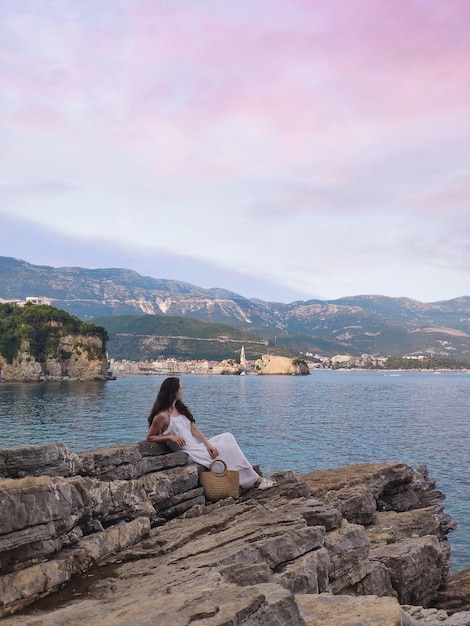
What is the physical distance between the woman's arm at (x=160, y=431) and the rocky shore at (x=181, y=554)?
228 millimetres

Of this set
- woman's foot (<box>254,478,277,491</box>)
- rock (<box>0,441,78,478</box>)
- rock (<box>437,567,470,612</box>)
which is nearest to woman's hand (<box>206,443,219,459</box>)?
woman's foot (<box>254,478,277,491</box>)

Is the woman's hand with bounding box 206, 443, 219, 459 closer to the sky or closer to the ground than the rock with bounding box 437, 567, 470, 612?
closer to the sky

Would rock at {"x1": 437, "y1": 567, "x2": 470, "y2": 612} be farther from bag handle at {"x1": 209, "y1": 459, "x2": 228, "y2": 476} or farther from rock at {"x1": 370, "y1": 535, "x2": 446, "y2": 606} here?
bag handle at {"x1": 209, "y1": 459, "x2": 228, "y2": 476}

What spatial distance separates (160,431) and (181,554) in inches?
176

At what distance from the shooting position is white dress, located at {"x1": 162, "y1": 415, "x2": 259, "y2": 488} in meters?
12.5

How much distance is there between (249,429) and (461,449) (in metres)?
21.2

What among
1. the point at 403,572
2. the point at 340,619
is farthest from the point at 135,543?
the point at 403,572

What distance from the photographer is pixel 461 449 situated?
39.3 m

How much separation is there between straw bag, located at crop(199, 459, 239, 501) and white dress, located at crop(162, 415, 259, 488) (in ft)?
1.10

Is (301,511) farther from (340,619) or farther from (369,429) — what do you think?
(369,429)

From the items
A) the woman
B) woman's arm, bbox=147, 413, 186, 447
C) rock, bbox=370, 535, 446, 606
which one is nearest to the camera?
rock, bbox=370, 535, 446, 606

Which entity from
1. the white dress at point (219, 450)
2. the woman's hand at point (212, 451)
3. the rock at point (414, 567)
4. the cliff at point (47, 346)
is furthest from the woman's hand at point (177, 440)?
the cliff at point (47, 346)

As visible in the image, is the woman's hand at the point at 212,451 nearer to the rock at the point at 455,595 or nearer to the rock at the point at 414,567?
the rock at the point at 414,567

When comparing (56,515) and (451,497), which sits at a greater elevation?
(56,515)
